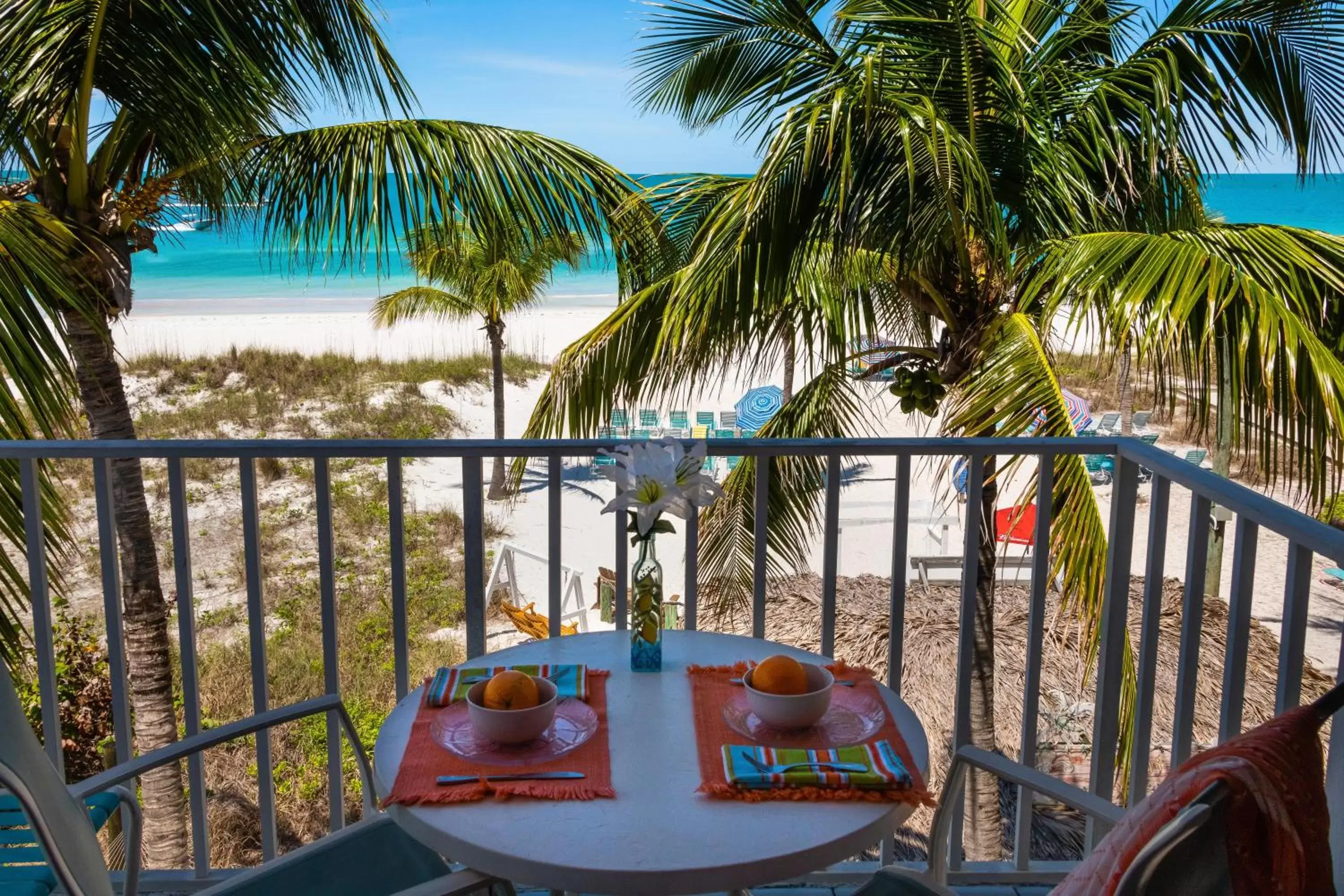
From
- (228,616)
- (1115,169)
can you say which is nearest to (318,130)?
(1115,169)

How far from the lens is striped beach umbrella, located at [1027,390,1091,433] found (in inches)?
143

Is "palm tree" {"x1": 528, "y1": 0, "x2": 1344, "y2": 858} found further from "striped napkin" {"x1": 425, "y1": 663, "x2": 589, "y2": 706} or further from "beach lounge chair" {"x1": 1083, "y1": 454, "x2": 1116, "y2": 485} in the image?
"beach lounge chair" {"x1": 1083, "y1": 454, "x2": 1116, "y2": 485}

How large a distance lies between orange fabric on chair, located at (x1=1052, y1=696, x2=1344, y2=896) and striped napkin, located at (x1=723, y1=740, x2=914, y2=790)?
1.56 ft

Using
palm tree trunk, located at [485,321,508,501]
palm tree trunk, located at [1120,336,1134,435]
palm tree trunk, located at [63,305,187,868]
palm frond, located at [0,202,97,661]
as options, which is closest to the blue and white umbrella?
palm tree trunk, located at [485,321,508,501]

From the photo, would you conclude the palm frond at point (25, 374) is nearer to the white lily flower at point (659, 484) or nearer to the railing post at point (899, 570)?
the white lily flower at point (659, 484)

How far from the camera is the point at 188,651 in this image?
217cm

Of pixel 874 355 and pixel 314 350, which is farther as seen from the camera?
pixel 314 350

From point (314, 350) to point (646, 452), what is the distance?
22630 millimetres

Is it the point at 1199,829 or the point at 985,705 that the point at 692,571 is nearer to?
the point at 1199,829

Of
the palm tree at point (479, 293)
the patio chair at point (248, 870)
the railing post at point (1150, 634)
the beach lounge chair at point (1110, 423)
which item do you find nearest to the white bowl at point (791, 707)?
→ the patio chair at point (248, 870)

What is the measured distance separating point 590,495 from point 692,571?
6.34 meters

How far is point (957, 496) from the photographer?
3838 millimetres

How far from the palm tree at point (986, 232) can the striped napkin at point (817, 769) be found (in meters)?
1.58

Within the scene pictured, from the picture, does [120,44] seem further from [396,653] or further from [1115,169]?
[1115,169]
